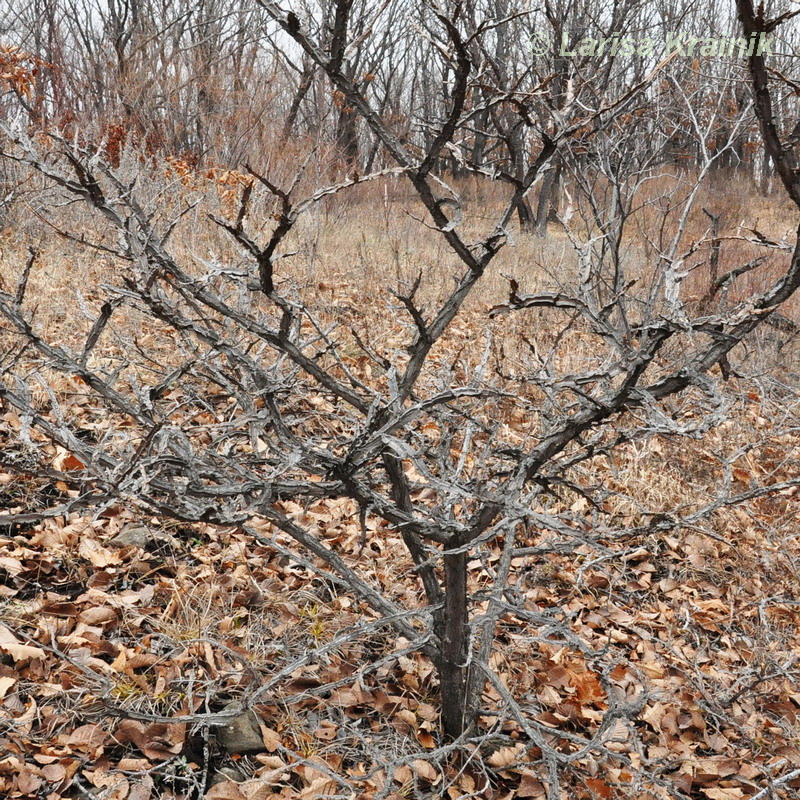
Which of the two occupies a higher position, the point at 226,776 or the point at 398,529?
the point at 398,529

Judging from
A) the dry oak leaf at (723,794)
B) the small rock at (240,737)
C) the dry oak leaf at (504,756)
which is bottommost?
the dry oak leaf at (723,794)

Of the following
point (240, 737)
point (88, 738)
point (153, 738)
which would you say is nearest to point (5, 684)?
point (88, 738)

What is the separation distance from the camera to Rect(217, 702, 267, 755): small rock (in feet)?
6.86

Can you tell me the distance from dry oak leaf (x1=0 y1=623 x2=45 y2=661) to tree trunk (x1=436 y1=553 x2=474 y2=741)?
1249mm

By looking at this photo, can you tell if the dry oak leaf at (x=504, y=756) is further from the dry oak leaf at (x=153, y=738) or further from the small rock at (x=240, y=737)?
the dry oak leaf at (x=153, y=738)

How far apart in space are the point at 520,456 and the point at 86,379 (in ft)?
3.33

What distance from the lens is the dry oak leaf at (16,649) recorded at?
2.17 meters

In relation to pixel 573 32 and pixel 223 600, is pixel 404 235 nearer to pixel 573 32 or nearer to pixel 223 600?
pixel 573 32

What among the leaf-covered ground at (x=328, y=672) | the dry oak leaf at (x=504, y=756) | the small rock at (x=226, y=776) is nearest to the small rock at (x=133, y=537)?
the leaf-covered ground at (x=328, y=672)

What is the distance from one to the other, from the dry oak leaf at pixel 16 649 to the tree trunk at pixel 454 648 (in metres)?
1.25

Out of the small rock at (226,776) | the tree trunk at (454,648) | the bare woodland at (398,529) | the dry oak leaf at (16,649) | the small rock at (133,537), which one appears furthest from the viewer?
the small rock at (133,537)

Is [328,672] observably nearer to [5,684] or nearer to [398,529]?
[398,529]

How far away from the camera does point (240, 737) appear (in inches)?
82.9

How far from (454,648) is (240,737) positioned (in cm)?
70
